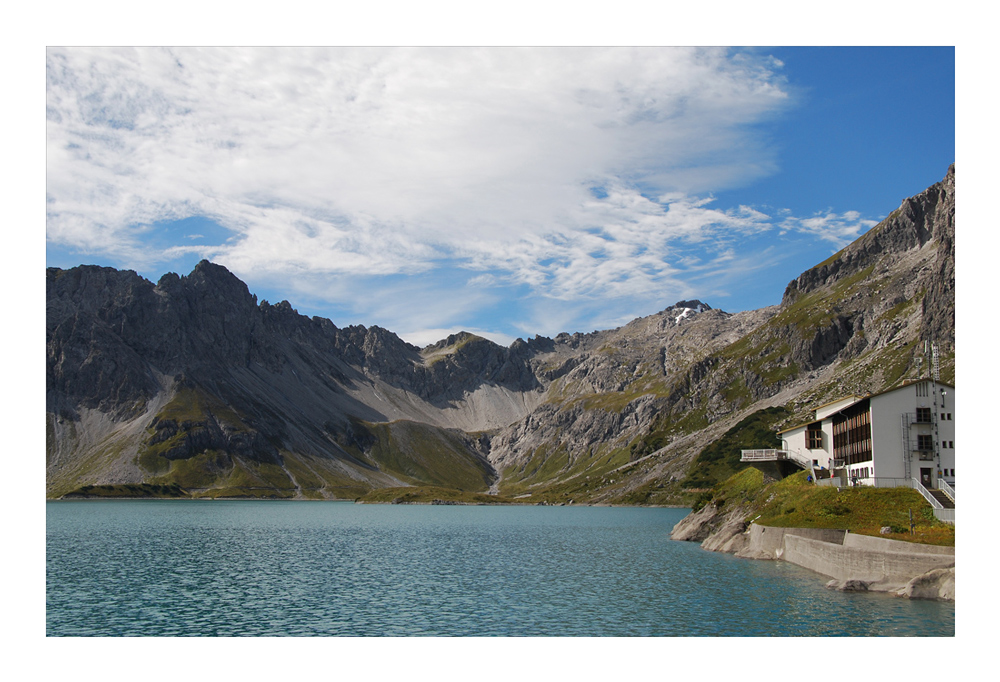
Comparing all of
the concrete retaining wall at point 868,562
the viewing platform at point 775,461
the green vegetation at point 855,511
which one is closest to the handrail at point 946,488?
the green vegetation at point 855,511

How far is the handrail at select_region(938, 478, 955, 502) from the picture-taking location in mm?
72550

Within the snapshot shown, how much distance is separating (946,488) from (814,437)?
33906 mm

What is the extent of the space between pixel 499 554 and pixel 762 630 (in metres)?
53.0

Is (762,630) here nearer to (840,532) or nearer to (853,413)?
(840,532)

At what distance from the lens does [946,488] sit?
73.9 meters

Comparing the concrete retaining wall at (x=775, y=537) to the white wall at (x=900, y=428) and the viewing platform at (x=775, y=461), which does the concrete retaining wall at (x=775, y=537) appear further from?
the viewing platform at (x=775, y=461)

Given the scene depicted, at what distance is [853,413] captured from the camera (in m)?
91.2

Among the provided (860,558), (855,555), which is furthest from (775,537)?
(860,558)

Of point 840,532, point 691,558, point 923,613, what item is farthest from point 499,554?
point 923,613

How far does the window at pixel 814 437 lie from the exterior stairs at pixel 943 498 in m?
31.3

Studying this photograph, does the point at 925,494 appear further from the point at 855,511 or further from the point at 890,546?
the point at 890,546

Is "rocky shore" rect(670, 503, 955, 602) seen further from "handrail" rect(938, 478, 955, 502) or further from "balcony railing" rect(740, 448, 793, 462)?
"balcony railing" rect(740, 448, 793, 462)

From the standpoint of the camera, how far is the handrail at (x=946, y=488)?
72.6 meters

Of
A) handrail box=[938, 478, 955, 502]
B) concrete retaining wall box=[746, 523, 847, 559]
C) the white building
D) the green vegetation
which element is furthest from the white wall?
concrete retaining wall box=[746, 523, 847, 559]
